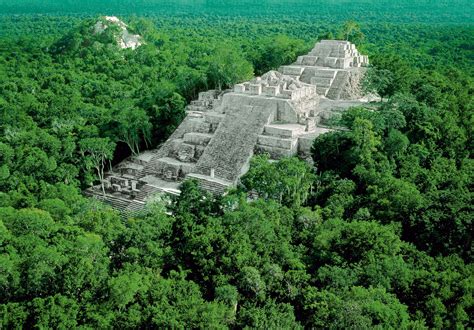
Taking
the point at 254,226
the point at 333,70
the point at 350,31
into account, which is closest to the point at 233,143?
the point at 254,226

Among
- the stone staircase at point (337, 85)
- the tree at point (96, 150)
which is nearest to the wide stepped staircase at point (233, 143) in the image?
the tree at point (96, 150)

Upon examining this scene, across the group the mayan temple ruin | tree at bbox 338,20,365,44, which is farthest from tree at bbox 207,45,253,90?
tree at bbox 338,20,365,44

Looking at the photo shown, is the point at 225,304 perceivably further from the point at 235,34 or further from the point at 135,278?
the point at 235,34

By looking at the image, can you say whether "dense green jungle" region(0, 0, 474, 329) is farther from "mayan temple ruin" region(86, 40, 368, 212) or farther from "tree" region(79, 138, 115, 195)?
"mayan temple ruin" region(86, 40, 368, 212)

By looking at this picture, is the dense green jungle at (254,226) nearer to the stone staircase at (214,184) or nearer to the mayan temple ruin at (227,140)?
the mayan temple ruin at (227,140)

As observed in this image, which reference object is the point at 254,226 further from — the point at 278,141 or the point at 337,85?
the point at 337,85

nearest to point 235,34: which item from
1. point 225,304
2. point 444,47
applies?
point 444,47
